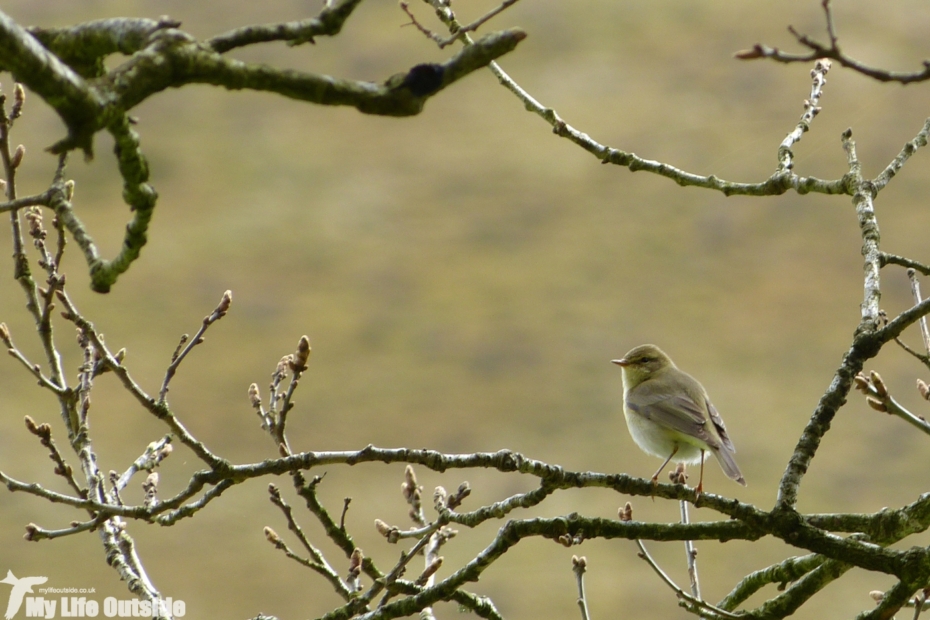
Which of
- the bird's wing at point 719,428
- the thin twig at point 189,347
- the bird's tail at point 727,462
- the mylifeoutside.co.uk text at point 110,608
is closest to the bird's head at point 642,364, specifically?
the bird's wing at point 719,428

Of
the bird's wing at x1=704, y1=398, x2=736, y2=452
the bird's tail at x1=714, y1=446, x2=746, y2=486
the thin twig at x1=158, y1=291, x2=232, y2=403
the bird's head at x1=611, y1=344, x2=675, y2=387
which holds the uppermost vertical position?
the bird's head at x1=611, y1=344, x2=675, y2=387

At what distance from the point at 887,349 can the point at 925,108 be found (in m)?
7.82

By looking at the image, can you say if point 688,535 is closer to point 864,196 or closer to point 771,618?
point 771,618

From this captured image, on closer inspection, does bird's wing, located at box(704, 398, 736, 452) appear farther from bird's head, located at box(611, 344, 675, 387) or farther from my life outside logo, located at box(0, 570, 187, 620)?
my life outside logo, located at box(0, 570, 187, 620)

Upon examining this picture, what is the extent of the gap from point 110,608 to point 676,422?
294 centimetres

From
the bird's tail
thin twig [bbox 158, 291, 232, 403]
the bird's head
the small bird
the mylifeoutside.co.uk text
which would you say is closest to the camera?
thin twig [bbox 158, 291, 232, 403]

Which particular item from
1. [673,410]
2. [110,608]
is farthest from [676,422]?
[110,608]

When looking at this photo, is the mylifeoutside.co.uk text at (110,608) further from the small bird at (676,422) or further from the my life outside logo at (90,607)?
the small bird at (676,422)

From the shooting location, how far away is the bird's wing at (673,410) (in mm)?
5430

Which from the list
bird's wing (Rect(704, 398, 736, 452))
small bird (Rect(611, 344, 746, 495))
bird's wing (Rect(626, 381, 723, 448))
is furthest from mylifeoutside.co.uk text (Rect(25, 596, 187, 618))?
bird's wing (Rect(704, 398, 736, 452))

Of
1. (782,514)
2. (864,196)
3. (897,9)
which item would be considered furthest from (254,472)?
(897,9)

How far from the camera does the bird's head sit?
21.6ft

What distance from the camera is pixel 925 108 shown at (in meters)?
24.1

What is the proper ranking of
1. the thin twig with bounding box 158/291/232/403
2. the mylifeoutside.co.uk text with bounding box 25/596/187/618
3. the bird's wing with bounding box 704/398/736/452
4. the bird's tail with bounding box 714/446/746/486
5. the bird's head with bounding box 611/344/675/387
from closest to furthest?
the thin twig with bounding box 158/291/232/403, the mylifeoutside.co.uk text with bounding box 25/596/187/618, the bird's tail with bounding box 714/446/746/486, the bird's wing with bounding box 704/398/736/452, the bird's head with bounding box 611/344/675/387
